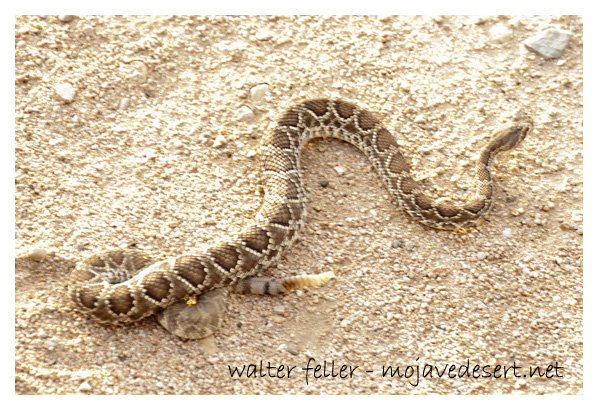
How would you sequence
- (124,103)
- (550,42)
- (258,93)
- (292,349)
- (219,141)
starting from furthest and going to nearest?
(550,42) → (258,93) → (124,103) → (219,141) → (292,349)

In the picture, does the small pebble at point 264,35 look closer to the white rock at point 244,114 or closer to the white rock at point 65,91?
the white rock at point 244,114

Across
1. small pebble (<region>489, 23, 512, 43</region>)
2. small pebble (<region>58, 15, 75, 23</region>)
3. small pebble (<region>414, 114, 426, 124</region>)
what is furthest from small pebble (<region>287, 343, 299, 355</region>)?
small pebble (<region>489, 23, 512, 43</region>)

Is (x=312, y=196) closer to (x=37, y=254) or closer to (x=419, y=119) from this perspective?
(x=419, y=119)

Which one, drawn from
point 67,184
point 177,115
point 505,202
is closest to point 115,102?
point 177,115

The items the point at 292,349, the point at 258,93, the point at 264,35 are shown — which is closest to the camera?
the point at 292,349

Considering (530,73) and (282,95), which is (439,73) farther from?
(282,95)

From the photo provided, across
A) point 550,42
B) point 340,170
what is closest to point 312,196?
point 340,170
